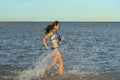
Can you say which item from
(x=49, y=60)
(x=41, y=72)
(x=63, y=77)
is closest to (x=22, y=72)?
(x=41, y=72)

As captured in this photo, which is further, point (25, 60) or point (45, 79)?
point (25, 60)

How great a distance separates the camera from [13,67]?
16156mm

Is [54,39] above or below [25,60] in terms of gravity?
above

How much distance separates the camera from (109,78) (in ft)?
43.9

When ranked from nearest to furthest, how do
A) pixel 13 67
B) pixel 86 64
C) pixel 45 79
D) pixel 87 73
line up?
pixel 45 79
pixel 87 73
pixel 13 67
pixel 86 64

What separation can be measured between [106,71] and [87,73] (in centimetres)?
101

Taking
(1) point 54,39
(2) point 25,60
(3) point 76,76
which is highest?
(1) point 54,39

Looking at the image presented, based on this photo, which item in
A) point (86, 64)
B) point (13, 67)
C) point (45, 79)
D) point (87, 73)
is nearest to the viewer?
point (45, 79)

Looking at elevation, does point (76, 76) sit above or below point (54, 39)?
below

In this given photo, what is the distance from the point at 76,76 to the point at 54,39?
1.83m

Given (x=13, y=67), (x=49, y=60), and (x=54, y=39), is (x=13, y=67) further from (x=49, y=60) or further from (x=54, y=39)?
(x=54, y=39)

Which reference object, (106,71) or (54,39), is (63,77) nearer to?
(54,39)

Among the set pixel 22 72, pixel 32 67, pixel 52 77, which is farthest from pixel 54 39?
pixel 32 67

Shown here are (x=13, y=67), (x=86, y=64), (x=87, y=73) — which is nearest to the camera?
(x=87, y=73)
